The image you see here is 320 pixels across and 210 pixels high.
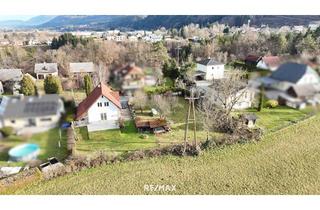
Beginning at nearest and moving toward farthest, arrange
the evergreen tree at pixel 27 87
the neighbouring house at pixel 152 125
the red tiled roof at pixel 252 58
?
1. the evergreen tree at pixel 27 87
2. the red tiled roof at pixel 252 58
3. the neighbouring house at pixel 152 125

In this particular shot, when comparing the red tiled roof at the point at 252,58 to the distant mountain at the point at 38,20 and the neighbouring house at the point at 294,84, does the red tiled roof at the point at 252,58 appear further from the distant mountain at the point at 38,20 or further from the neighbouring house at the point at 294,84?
the distant mountain at the point at 38,20

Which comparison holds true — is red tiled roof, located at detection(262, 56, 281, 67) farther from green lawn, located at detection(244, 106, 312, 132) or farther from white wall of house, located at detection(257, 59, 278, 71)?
green lawn, located at detection(244, 106, 312, 132)

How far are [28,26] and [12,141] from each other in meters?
1.35

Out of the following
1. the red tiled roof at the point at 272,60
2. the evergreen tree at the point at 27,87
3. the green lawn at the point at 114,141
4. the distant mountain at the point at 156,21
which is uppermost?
the distant mountain at the point at 156,21

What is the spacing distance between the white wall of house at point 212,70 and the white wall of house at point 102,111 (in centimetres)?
122

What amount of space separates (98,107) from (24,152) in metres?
1.09

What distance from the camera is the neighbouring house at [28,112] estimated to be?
3498 mm

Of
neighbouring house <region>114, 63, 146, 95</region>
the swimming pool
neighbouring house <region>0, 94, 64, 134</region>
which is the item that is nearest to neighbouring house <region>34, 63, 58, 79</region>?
neighbouring house <region>0, 94, 64, 134</region>

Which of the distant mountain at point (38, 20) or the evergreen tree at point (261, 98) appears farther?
the evergreen tree at point (261, 98)

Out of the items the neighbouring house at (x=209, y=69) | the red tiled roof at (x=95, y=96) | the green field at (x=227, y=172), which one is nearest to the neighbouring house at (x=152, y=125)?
the green field at (x=227, y=172)

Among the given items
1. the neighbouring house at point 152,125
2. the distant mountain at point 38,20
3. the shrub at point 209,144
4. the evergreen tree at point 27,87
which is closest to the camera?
the distant mountain at point 38,20

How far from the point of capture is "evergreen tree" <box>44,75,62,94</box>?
363 cm
